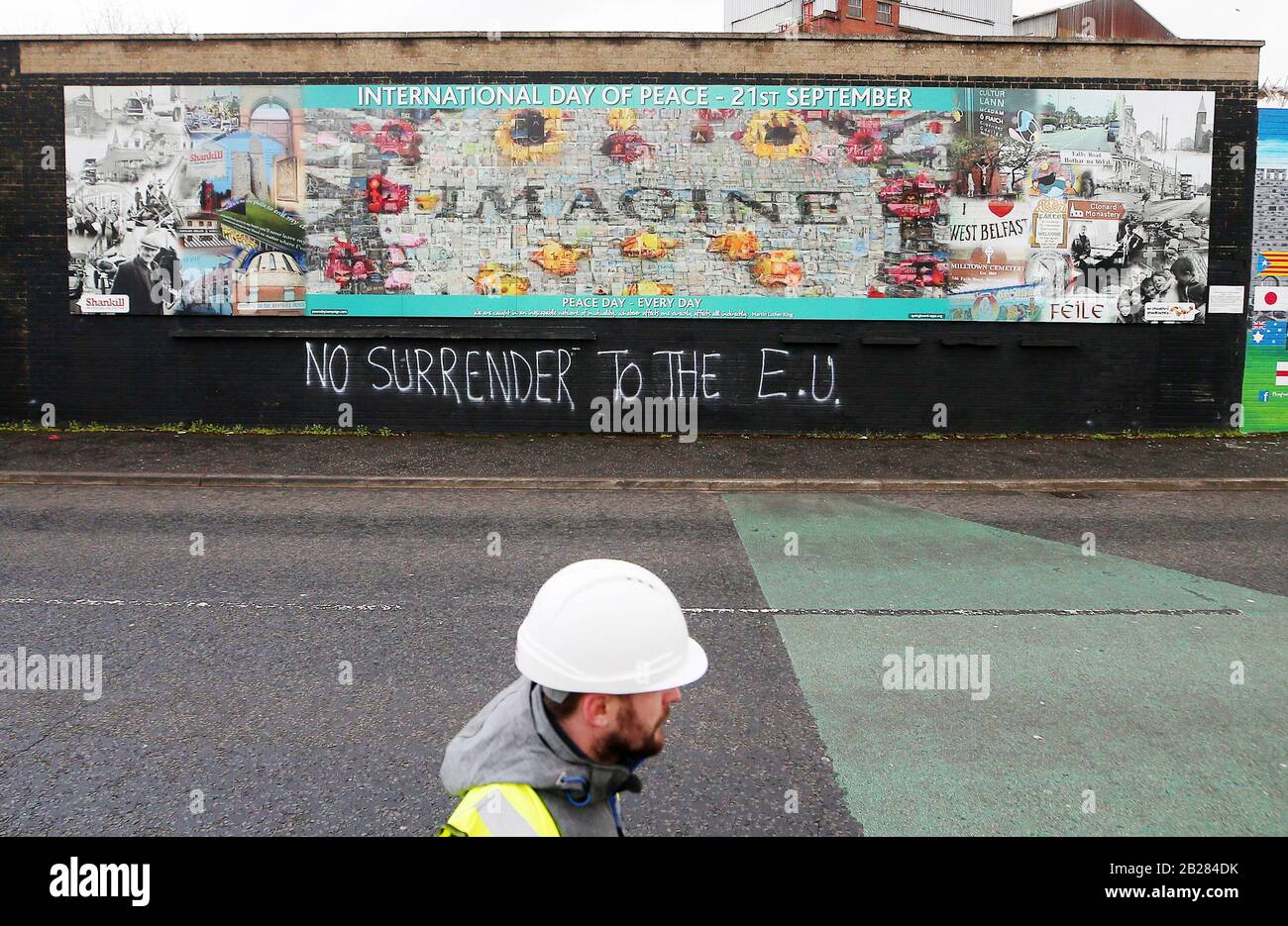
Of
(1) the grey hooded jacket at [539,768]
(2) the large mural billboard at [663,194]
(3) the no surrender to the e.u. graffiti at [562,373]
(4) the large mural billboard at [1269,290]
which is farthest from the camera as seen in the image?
(3) the no surrender to the e.u. graffiti at [562,373]

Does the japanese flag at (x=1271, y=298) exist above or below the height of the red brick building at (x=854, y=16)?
below

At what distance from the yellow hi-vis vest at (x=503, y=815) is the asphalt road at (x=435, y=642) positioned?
8.12 ft

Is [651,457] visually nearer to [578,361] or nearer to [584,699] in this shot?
[578,361]

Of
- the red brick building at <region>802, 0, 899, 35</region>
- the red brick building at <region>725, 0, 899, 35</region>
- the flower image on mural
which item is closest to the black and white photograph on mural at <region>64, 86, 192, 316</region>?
the flower image on mural

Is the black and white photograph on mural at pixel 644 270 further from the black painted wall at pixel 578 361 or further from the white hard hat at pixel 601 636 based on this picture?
the white hard hat at pixel 601 636

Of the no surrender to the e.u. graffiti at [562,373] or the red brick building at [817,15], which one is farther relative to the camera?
the red brick building at [817,15]

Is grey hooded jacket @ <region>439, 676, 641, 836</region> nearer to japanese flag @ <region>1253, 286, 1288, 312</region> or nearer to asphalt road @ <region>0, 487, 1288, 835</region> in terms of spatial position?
asphalt road @ <region>0, 487, 1288, 835</region>

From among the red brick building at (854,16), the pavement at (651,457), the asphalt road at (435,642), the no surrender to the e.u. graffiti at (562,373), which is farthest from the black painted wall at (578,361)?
the red brick building at (854,16)

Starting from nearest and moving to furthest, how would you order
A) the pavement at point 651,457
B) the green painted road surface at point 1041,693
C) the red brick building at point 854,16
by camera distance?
the green painted road surface at point 1041,693 < the pavement at point 651,457 < the red brick building at point 854,16

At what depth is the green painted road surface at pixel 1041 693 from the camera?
4.57 m
